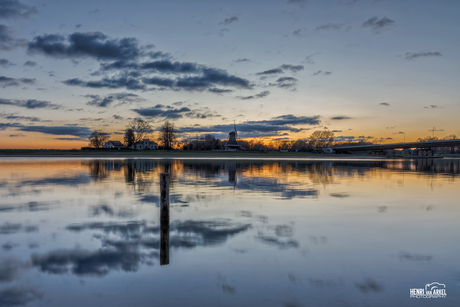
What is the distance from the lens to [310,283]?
25.5ft

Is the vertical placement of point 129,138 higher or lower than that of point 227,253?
higher

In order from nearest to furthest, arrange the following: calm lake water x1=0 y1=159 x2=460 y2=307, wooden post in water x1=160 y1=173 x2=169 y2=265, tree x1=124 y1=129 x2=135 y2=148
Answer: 1. calm lake water x1=0 y1=159 x2=460 y2=307
2. wooden post in water x1=160 y1=173 x2=169 y2=265
3. tree x1=124 y1=129 x2=135 y2=148

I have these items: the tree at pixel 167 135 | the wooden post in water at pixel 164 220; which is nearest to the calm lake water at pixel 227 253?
the wooden post in water at pixel 164 220

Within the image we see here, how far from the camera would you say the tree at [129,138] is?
16827cm

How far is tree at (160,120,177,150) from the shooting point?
169000mm

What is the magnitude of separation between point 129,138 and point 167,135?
2038cm

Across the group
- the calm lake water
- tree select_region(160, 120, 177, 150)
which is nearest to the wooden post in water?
the calm lake water

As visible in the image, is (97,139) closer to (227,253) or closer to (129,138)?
(129,138)

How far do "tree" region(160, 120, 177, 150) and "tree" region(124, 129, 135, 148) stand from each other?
15292 millimetres

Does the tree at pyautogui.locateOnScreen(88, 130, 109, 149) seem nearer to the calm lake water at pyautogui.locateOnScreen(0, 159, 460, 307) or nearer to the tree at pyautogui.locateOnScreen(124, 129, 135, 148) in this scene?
the tree at pyautogui.locateOnScreen(124, 129, 135, 148)

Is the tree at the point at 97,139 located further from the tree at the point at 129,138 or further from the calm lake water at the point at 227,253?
the calm lake water at the point at 227,253

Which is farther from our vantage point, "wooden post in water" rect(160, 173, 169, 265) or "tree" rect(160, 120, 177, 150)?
"tree" rect(160, 120, 177, 150)

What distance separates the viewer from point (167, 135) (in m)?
169

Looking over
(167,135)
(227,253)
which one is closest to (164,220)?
(227,253)
